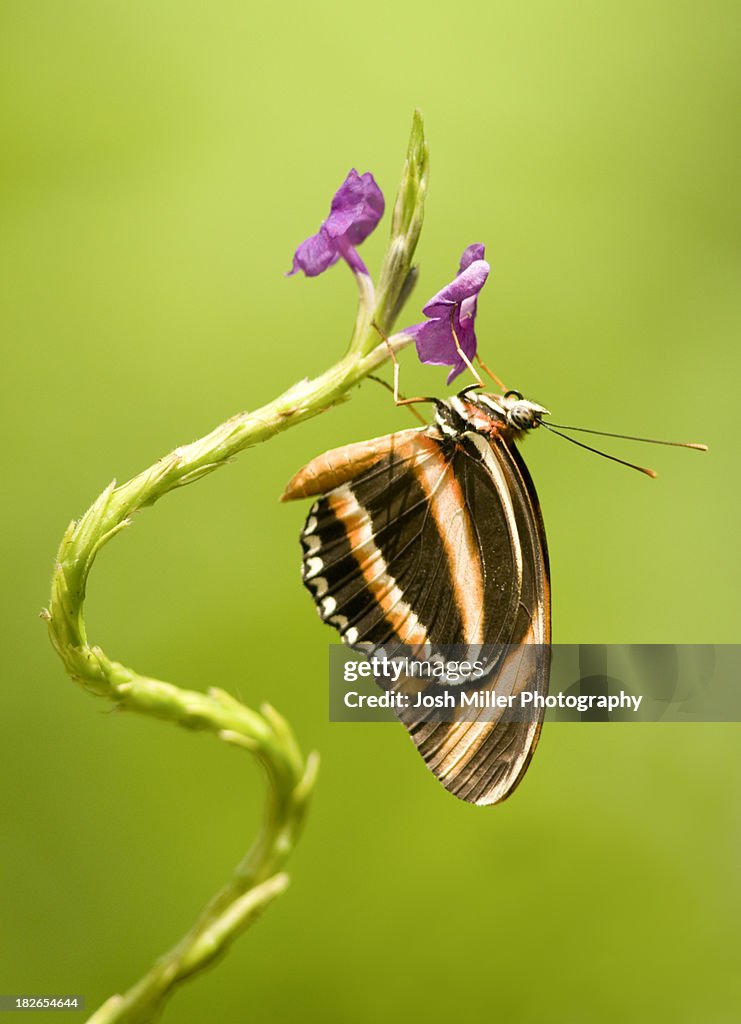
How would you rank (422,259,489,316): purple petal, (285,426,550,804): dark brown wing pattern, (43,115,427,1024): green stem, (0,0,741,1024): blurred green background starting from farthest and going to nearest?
1. (0,0,741,1024): blurred green background
2. (285,426,550,804): dark brown wing pattern
3. (422,259,489,316): purple petal
4. (43,115,427,1024): green stem

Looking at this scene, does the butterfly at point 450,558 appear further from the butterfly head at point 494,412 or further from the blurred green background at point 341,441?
the blurred green background at point 341,441


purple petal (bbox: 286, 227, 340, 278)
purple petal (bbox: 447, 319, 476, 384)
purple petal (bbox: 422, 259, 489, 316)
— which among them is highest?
purple petal (bbox: 286, 227, 340, 278)

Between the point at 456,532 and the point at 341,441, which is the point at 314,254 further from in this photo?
the point at 341,441

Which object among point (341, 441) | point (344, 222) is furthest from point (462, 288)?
point (341, 441)

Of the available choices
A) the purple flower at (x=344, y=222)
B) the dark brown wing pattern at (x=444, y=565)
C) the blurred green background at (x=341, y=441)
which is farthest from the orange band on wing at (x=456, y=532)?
the blurred green background at (x=341, y=441)

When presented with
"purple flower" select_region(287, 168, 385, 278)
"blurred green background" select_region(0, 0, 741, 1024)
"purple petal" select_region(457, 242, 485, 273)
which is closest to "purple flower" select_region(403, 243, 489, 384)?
"purple petal" select_region(457, 242, 485, 273)

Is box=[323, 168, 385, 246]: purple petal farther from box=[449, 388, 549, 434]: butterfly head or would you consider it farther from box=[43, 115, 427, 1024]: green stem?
box=[449, 388, 549, 434]: butterfly head

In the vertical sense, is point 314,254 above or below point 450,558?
above
